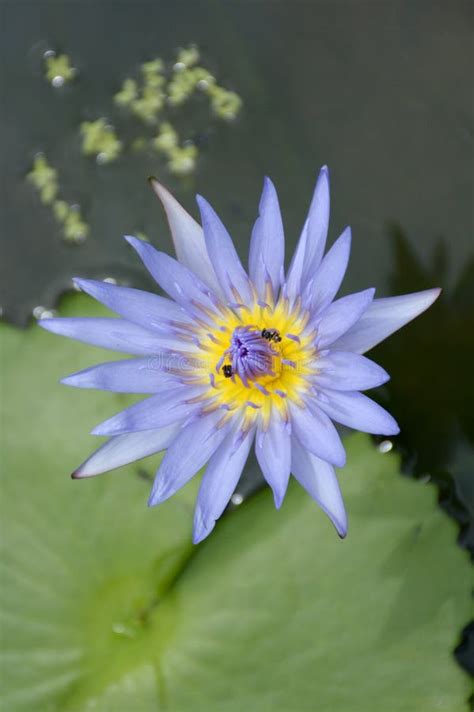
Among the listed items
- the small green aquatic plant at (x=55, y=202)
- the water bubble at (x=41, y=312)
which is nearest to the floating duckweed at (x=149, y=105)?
the small green aquatic plant at (x=55, y=202)

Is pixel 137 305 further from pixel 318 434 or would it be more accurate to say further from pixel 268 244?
pixel 318 434

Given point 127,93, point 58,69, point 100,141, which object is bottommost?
point 100,141

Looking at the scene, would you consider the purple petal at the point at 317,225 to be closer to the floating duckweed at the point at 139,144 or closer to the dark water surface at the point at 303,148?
the dark water surface at the point at 303,148

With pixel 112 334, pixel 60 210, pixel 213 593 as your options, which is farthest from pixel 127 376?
pixel 60 210

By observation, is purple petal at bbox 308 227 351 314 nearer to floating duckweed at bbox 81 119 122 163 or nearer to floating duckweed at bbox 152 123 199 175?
floating duckweed at bbox 152 123 199 175

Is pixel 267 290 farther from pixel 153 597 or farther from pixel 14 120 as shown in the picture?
pixel 14 120

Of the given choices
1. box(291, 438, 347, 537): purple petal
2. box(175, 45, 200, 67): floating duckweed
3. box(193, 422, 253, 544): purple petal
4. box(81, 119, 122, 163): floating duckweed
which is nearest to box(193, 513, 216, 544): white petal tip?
box(193, 422, 253, 544): purple petal

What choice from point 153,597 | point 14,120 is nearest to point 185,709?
point 153,597
